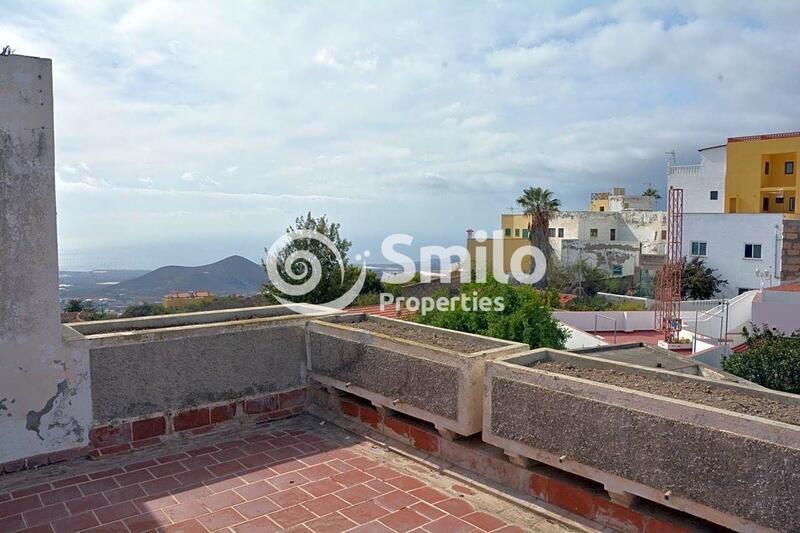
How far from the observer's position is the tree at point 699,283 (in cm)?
3319

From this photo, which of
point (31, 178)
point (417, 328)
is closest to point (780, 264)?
point (417, 328)

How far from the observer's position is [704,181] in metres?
41.6

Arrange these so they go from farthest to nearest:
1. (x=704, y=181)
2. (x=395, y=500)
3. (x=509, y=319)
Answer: (x=704, y=181)
(x=509, y=319)
(x=395, y=500)

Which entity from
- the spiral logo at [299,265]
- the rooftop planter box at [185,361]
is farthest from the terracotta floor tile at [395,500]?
the spiral logo at [299,265]

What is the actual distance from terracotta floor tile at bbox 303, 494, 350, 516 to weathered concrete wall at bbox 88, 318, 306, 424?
6.32 feet

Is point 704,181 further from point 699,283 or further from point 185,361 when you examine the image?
point 185,361

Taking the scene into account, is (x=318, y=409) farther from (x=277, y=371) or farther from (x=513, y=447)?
(x=513, y=447)

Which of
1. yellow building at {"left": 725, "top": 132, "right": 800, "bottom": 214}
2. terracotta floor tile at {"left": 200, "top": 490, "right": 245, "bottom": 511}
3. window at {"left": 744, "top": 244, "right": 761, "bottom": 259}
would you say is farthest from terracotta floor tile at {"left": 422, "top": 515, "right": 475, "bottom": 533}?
yellow building at {"left": 725, "top": 132, "right": 800, "bottom": 214}

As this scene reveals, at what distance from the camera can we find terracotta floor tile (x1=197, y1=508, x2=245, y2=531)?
4.18 m

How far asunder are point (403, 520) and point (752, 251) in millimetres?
34725

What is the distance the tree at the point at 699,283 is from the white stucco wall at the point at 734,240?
0.62 m

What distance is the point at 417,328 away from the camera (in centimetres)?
640

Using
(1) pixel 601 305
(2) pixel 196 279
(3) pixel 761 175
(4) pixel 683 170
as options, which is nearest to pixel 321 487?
(1) pixel 601 305

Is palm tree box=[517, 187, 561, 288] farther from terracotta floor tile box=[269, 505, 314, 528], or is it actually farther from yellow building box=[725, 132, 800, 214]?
terracotta floor tile box=[269, 505, 314, 528]
